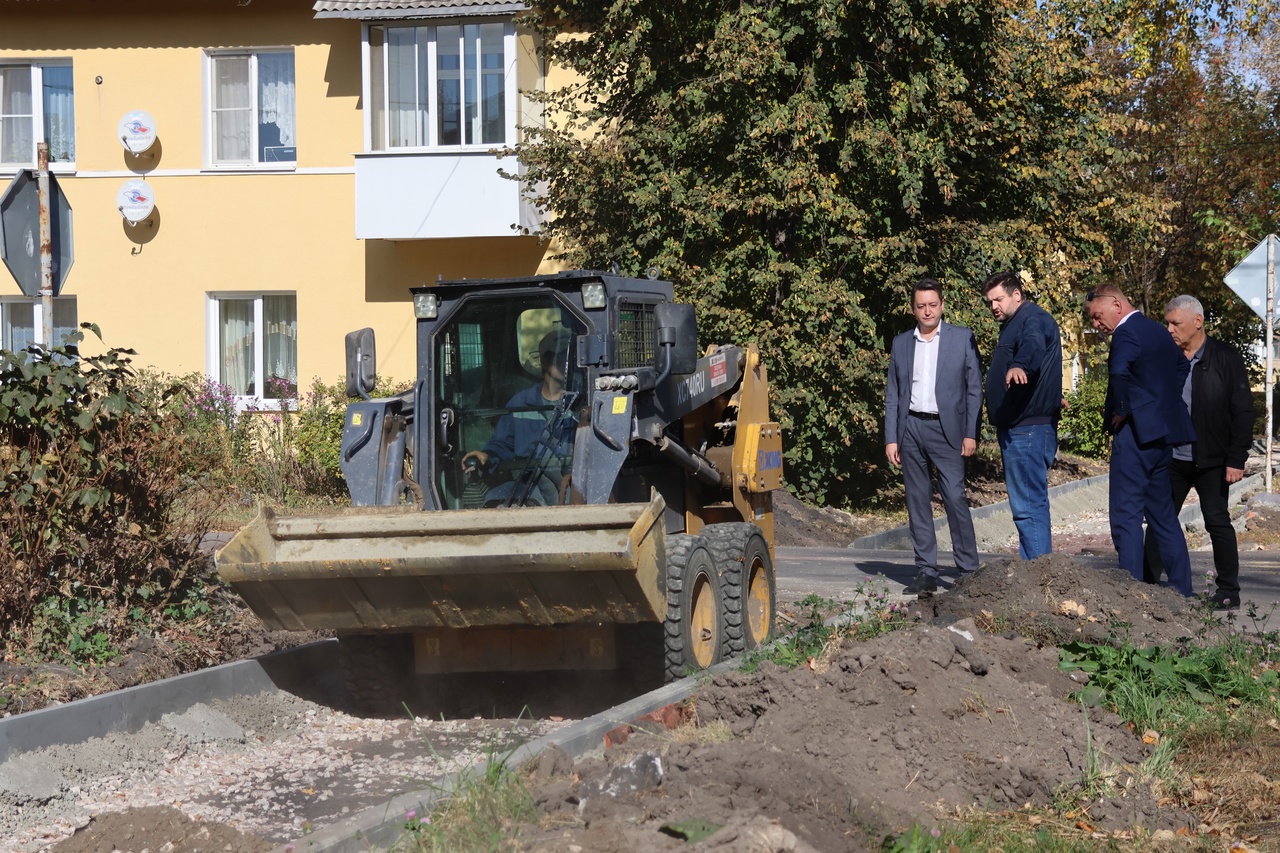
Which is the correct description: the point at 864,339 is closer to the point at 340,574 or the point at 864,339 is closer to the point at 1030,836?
the point at 340,574

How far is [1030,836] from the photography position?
15.0 ft

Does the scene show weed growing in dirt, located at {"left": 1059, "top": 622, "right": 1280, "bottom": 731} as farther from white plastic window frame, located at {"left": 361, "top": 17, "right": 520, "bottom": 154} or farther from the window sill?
the window sill

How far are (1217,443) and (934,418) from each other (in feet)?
5.86

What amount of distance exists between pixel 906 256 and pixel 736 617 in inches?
400

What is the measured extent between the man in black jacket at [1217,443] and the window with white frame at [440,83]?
12.6 m

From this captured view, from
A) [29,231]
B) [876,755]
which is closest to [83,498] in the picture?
[29,231]

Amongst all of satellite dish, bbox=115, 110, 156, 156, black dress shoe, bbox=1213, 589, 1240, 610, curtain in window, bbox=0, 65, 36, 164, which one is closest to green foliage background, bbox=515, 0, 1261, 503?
satellite dish, bbox=115, 110, 156, 156

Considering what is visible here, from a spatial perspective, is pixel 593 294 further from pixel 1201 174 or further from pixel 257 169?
pixel 1201 174

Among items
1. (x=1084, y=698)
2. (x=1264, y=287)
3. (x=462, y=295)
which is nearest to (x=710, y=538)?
(x=462, y=295)

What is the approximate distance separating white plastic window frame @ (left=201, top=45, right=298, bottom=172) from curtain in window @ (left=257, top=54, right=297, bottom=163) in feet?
0.25

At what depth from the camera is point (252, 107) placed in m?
20.8

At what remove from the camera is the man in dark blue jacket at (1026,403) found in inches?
347

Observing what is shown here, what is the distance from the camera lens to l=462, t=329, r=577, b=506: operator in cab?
752 cm

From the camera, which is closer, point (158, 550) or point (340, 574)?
point (340, 574)
